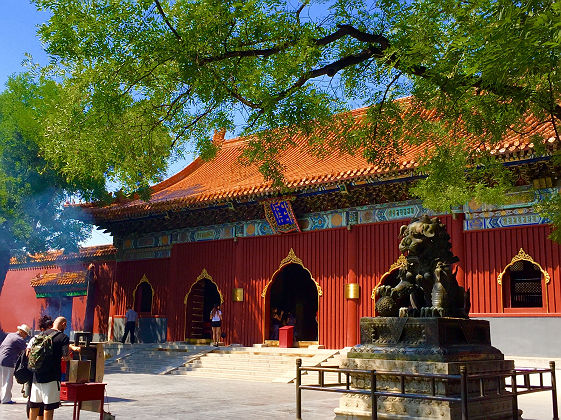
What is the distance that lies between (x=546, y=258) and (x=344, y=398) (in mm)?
6832

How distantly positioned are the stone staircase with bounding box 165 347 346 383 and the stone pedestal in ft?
19.4

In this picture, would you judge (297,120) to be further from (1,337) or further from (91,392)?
(1,337)

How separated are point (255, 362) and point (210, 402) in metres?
5.60

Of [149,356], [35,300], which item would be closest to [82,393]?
[149,356]

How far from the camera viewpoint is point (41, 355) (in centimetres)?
575

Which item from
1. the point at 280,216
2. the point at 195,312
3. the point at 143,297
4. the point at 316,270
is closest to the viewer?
the point at 316,270

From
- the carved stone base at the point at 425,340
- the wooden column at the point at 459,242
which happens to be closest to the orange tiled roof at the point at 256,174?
the wooden column at the point at 459,242

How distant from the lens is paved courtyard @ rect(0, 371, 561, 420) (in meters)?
7.42

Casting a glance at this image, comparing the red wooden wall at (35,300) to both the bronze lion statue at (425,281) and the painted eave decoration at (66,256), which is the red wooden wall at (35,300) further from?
the bronze lion statue at (425,281)

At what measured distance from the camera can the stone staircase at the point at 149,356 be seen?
15.1 metres

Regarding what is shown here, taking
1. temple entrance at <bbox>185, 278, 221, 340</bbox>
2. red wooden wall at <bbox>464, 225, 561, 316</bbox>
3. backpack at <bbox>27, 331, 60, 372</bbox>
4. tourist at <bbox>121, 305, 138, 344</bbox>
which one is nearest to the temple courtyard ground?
red wooden wall at <bbox>464, 225, 561, 316</bbox>

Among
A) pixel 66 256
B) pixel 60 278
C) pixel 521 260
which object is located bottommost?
pixel 60 278

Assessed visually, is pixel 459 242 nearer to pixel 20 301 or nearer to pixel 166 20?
pixel 166 20

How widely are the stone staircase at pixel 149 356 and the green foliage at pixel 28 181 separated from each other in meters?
3.46
